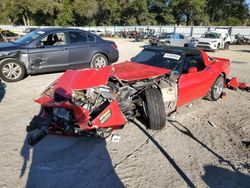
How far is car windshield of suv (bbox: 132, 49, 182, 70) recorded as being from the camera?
19.9ft

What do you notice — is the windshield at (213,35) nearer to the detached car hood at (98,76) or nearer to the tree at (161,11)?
the detached car hood at (98,76)

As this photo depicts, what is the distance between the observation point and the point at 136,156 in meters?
4.31

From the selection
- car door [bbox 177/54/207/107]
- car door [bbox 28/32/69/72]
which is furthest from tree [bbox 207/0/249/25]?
car door [bbox 177/54/207/107]

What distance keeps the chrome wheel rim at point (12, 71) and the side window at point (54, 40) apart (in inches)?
47.2

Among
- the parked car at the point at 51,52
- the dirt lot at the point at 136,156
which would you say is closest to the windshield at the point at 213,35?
the parked car at the point at 51,52

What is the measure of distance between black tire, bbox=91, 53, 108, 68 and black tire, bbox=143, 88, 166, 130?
5475 mm

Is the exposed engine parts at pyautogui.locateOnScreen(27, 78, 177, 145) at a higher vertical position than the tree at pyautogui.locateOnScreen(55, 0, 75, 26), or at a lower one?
lower

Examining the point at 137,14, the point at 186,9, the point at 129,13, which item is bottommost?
the point at 137,14

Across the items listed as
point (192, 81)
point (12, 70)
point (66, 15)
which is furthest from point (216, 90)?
point (66, 15)

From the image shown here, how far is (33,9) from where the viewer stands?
5709cm

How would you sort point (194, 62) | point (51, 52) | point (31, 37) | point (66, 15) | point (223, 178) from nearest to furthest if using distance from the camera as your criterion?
point (223, 178) → point (194, 62) → point (51, 52) → point (31, 37) → point (66, 15)

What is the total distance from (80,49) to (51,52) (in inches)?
43.6

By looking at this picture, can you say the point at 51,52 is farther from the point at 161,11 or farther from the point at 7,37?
the point at 161,11

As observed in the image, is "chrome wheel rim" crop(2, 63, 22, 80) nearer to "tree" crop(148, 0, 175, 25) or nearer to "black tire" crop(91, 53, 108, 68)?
"black tire" crop(91, 53, 108, 68)
